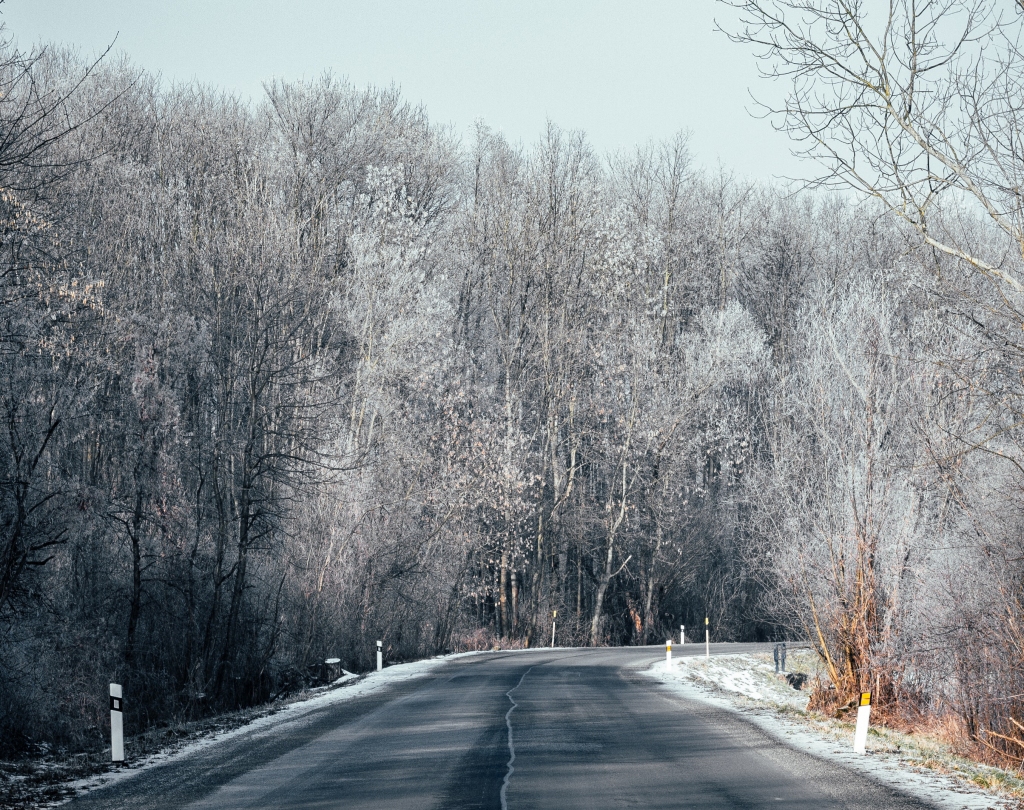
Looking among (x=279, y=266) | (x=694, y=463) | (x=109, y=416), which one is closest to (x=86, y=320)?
(x=109, y=416)

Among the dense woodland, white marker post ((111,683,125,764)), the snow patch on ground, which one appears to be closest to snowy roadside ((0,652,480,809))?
the snow patch on ground

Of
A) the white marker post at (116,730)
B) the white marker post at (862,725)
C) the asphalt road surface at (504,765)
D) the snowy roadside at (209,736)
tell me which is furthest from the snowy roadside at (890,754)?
the white marker post at (116,730)

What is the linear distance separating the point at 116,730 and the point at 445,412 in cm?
2681

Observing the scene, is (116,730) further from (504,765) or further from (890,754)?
(890,754)

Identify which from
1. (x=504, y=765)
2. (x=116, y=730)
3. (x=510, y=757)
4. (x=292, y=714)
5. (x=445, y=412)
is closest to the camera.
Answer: (x=504, y=765)

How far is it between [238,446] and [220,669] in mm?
5248

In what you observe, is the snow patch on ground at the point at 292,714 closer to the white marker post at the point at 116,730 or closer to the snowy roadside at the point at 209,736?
the snowy roadside at the point at 209,736

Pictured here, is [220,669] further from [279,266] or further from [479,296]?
[479,296]

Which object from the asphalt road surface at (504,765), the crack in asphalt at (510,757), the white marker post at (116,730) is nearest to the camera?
the crack in asphalt at (510,757)

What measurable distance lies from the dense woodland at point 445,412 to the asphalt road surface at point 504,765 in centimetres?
370

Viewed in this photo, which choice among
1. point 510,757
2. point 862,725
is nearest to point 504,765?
point 510,757

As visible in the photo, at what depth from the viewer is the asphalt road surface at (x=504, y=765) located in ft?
30.8

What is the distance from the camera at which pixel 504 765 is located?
438 inches

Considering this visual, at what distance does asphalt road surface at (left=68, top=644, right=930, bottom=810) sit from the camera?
938 cm
